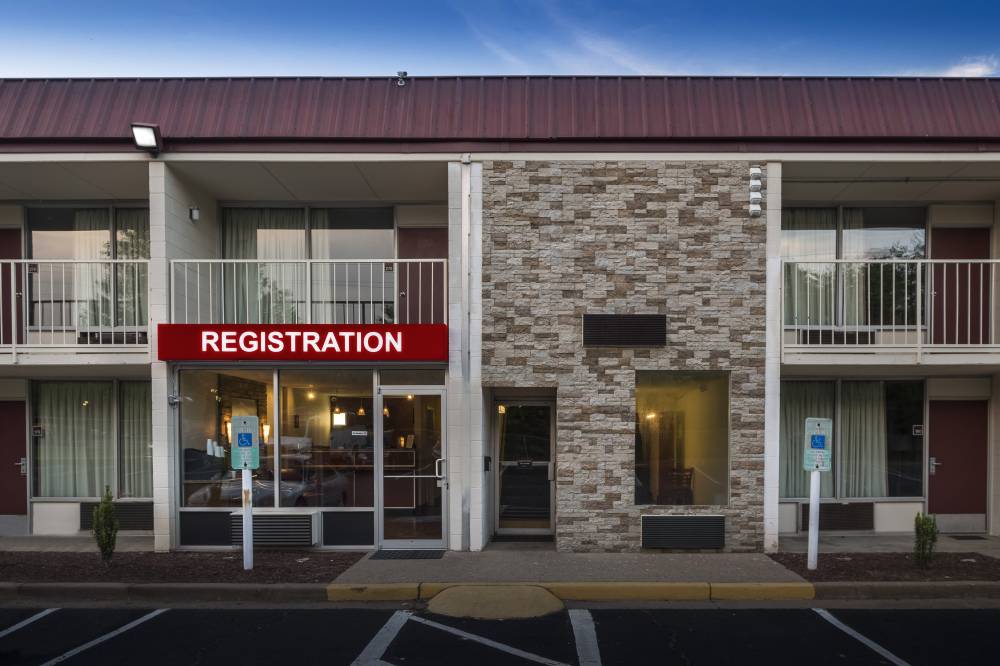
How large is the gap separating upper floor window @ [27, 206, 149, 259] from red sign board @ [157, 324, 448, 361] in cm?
272

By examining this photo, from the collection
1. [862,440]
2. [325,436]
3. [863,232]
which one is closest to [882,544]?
[862,440]

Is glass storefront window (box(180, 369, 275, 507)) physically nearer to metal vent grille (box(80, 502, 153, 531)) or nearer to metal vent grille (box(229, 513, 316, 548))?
metal vent grille (box(229, 513, 316, 548))

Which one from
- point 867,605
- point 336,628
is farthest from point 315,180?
point 867,605

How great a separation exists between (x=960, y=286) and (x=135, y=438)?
1383cm

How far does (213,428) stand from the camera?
9.83 m

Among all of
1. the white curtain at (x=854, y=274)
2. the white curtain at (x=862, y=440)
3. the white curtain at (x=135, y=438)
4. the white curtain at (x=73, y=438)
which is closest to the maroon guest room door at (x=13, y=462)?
the white curtain at (x=73, y=438)

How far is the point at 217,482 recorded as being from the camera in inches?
382

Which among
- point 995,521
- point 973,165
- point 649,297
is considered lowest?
point 995,521

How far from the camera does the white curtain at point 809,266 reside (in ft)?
34.0

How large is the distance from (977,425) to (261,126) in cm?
1216

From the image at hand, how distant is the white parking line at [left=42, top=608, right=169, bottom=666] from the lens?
5914mm

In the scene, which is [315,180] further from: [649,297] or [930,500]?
[930,500]

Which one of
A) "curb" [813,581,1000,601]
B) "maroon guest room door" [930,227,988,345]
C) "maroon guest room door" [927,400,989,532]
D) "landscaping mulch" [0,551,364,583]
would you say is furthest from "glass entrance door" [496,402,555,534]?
"maroon guest room door" [930,227,988,345]

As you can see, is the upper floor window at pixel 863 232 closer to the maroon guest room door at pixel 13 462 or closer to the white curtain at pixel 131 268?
the white curtain at pixel 131 268
